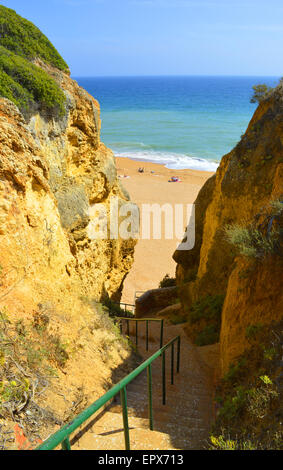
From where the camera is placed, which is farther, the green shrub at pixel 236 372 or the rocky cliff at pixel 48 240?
the green shrub at pixel 236 372

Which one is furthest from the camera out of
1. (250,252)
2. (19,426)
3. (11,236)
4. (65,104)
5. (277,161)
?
(65,104)

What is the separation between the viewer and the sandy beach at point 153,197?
71.0ft

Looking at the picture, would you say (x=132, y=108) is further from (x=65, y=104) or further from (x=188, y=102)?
(x=65, y=104)

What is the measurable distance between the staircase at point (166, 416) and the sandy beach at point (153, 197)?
12.3m

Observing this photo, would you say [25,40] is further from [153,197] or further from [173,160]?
[173,160]

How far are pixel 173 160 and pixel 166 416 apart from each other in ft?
162

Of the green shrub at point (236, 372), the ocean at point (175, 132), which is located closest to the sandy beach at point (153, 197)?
the ocean at point (175, 132)

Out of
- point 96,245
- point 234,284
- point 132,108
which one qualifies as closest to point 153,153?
point 96,245

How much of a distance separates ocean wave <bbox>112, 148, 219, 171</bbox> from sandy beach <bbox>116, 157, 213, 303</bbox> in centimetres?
208

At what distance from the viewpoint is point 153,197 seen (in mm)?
35438

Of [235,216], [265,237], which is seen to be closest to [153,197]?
[235,216]

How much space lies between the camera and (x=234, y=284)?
6.87m

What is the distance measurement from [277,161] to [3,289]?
7652 mm

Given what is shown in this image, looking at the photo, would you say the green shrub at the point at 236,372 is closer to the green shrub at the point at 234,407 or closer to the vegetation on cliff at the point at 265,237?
the green shrub at the point at 234,407
